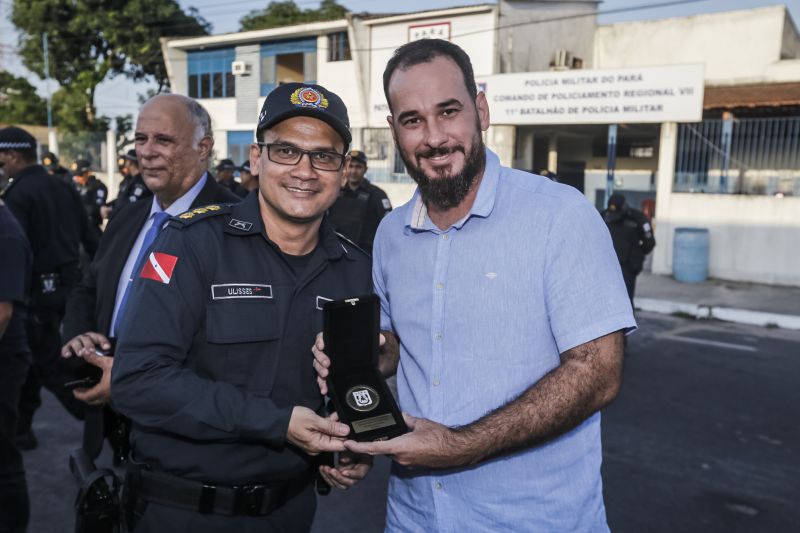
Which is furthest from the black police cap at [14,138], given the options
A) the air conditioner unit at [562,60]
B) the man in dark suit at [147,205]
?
the air conditioner unit at [562,60]

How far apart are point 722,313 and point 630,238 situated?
2.91m

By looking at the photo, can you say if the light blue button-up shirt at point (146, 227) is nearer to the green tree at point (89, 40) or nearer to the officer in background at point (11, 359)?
the officer in background at point (11, 359)

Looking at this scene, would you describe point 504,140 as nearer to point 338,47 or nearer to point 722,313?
point 338,47

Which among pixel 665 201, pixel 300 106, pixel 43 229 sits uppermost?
pixel 300 106

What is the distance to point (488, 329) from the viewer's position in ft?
5.67

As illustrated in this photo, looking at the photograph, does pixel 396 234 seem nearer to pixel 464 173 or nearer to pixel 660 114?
pixel 464 173

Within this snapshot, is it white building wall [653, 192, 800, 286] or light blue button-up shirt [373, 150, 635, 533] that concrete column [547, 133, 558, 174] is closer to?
white building wall [653, 192, 800, 286]

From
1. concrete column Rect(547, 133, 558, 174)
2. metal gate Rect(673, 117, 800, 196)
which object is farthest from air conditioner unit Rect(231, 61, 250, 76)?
metal gate Rect(673, 117, 800, 196)

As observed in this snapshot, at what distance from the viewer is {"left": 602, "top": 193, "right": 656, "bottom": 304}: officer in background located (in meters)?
7.63

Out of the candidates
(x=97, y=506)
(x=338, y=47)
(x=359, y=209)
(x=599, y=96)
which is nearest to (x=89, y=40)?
(x=338, y=47)

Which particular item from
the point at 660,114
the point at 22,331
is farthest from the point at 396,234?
the point at 660,114

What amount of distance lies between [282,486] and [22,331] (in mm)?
1921

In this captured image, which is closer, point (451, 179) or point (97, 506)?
point (451, 179)

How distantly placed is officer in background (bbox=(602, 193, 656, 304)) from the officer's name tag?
20.8ft
